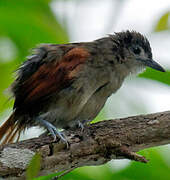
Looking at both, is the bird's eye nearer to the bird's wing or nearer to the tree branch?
the bird's wing

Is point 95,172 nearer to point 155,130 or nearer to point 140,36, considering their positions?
point 155,130

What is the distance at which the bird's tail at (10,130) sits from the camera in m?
3.86

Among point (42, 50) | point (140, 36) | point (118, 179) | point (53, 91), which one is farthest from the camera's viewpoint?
point (140, 36)

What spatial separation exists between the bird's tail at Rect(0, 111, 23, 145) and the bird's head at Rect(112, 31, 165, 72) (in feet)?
4.32

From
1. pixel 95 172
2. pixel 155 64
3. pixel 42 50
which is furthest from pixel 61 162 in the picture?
pixel 155 64

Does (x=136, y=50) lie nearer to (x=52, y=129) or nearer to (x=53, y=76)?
(x=53, y=76)

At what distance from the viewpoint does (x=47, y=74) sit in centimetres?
370

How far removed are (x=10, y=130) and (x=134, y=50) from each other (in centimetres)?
162

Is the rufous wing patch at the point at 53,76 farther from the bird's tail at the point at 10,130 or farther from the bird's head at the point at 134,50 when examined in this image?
the bird's head at the point at 134,50

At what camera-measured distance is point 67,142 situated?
3096 mm

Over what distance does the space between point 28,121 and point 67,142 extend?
2.94 feet

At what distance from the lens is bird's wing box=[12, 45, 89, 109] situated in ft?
12.0

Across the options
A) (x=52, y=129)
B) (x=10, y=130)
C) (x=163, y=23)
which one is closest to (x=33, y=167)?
(x=52, y=129)

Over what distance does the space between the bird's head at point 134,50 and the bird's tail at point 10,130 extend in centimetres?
132
